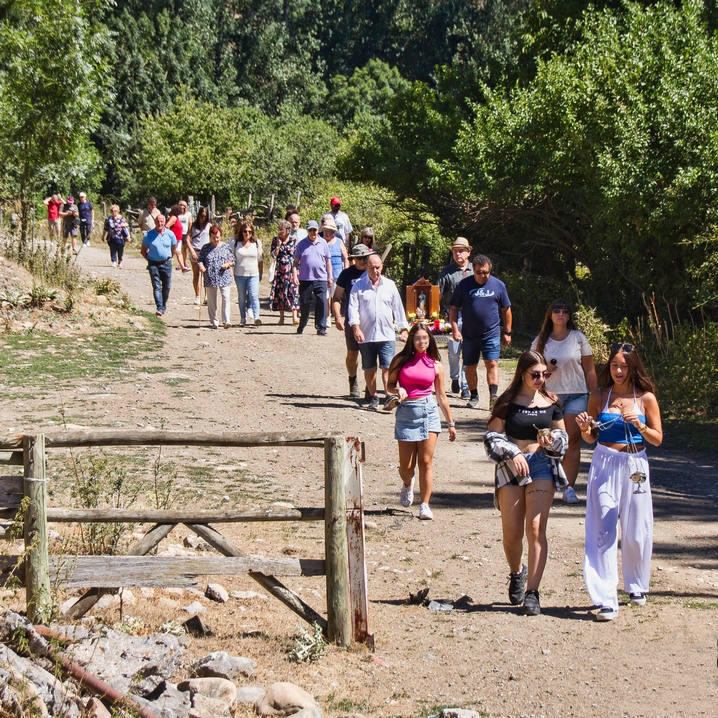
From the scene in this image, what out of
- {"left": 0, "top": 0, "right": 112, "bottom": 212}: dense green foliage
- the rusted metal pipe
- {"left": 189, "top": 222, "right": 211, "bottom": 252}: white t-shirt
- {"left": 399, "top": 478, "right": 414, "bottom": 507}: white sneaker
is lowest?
the rusted metal pipe

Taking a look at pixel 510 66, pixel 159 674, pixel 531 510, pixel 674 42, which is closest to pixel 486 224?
pixel 510 66

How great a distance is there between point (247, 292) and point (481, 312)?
274 inches

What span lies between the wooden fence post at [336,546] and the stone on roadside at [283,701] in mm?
656

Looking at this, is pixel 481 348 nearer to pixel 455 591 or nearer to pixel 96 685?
pixel 455 591

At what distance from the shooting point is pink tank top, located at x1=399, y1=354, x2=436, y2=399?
29.2 ft

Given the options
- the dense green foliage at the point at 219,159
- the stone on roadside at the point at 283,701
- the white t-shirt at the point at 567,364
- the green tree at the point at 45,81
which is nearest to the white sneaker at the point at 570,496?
the white t-shirt at the point at 567,364

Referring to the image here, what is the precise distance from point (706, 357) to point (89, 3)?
45.2 feet

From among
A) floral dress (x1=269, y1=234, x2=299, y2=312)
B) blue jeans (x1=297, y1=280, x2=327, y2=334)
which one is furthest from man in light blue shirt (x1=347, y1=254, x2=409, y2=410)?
floral dress (x1=269, y1=234, x2=299, y2=312)

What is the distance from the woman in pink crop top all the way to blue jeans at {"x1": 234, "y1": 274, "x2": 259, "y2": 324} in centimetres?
949

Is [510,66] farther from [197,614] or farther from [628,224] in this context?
[197,614]

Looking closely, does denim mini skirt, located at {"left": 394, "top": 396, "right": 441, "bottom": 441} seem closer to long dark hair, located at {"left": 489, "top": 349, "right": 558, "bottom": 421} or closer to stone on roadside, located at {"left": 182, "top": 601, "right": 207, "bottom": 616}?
long dark hair, located at {"left": 489, "top": 349, "right": 558, "bottom": 421}

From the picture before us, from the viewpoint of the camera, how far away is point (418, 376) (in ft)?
29.2

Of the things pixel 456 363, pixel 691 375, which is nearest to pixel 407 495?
pixel 456 363

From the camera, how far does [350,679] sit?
596cm
